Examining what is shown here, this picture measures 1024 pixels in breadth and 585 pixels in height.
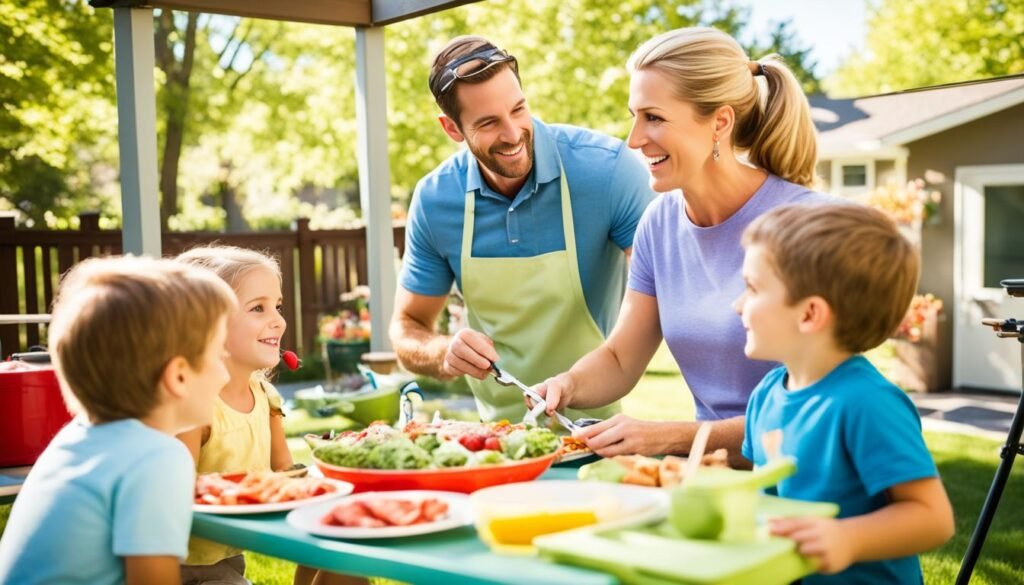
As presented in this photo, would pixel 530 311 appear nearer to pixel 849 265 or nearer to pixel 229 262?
pixel 229 262

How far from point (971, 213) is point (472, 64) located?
9730 mm

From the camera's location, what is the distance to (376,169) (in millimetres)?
4707

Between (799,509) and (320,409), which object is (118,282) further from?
(320,409)

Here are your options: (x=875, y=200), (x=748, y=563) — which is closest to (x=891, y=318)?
(x=748, y=563)

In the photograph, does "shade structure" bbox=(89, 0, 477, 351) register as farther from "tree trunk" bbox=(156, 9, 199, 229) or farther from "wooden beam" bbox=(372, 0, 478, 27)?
"tree trunk" bbox=(156, 9, 199, 229)

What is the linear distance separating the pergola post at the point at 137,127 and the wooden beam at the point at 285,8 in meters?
0.09

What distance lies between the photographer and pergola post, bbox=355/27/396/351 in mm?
4574

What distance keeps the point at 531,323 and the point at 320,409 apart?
16.8 feet

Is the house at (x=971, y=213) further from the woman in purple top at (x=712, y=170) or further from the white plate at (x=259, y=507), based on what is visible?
the white plate at (x=259, y=507)

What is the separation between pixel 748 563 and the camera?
4.75ft

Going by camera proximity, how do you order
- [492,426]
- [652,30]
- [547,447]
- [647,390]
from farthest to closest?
[652,30]
[647,390]
[492,426]
[547,447]

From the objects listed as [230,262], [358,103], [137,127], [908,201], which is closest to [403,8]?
[358,103]

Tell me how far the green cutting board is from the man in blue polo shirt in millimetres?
1699

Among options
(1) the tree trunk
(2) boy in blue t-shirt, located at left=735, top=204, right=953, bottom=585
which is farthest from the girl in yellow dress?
(1) the tree trunk
